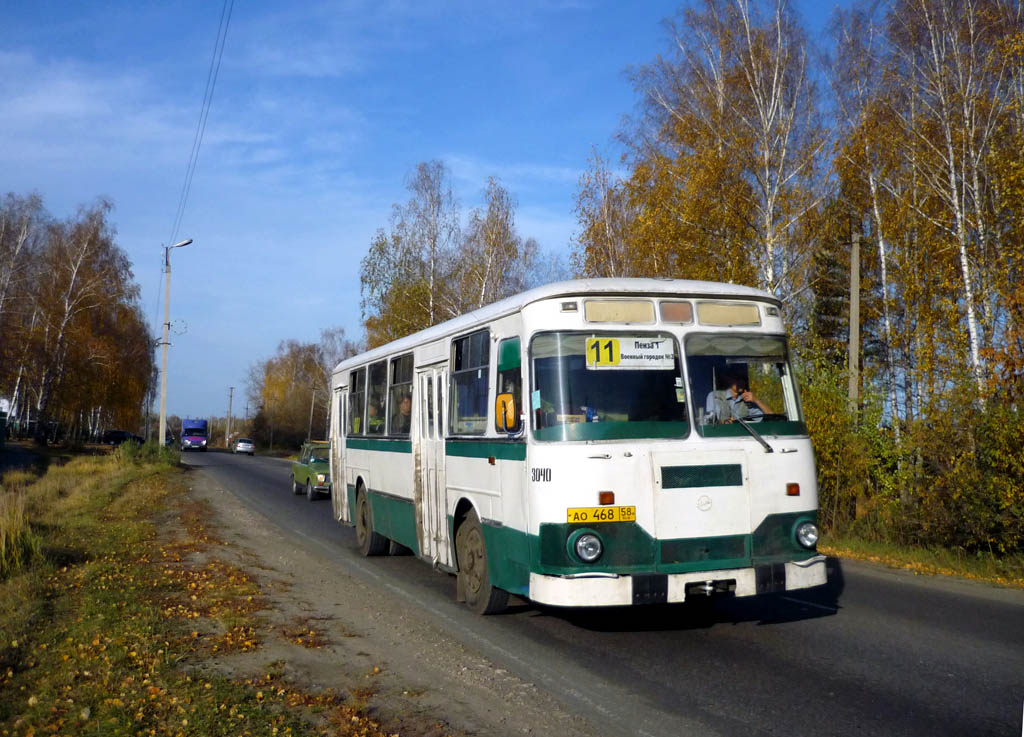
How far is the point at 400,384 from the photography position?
39.5 feet

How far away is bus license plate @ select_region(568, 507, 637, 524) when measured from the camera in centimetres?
728

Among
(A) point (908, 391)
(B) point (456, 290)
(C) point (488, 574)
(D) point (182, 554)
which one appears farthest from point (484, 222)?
(C) point (488, 574)

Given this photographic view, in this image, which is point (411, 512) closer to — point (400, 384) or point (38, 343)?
point (400, 384)

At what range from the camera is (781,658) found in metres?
7.47

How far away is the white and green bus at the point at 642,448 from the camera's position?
7332 millimetres

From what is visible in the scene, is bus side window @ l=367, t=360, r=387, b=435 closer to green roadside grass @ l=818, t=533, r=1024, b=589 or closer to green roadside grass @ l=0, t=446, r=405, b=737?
green roadside grass @ l=0, t=446, r=405, b=737

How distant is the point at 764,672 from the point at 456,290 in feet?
121

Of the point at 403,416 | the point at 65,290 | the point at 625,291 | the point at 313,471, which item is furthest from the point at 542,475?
the point at 65,290

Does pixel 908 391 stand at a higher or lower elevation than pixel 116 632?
higher

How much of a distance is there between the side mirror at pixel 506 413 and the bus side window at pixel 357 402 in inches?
233

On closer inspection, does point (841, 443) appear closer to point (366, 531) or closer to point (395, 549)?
point (395, 549)

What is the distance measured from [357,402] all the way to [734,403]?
771 centimetres

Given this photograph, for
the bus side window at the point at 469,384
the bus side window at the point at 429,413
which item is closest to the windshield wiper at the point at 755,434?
the bus side window at the point at 469,384

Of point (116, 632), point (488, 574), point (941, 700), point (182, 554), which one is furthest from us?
point (182, 554)
